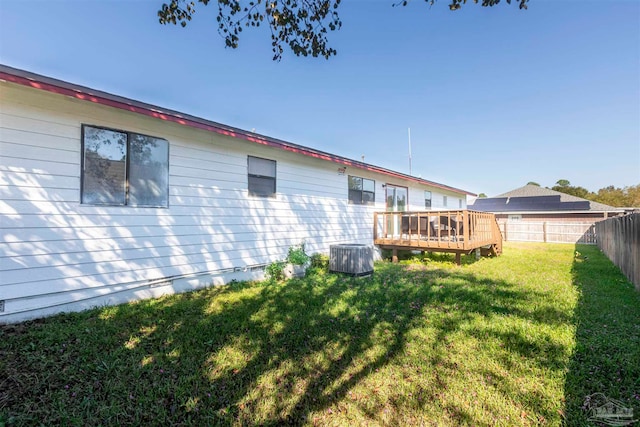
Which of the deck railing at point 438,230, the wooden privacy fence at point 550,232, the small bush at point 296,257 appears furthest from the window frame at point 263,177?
the wooden privacy fence at point 550,232

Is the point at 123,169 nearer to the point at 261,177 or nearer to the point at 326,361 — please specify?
the point at 261,177

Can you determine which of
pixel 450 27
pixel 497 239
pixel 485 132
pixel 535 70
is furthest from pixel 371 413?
pixel 485 132

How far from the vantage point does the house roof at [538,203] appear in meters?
26.4

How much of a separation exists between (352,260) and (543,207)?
3041 cm

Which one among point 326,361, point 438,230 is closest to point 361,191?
point 438,230

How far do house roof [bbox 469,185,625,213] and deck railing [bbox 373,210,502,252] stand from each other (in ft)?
72.4

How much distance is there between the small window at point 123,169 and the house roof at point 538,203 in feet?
104

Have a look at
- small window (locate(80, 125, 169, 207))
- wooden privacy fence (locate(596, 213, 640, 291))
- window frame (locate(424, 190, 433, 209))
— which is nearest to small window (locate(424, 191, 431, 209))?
window frame (locate(424, 190, 433, 209))

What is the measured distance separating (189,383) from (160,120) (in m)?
4.36

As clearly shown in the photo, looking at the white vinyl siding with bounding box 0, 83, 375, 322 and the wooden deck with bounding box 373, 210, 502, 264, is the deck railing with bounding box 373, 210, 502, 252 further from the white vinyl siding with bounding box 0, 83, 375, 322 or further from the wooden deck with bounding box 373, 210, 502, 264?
the white vinyl siding with bounding box 0, 83, 375, 322

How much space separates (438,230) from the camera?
329 inches

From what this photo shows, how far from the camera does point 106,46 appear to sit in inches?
276

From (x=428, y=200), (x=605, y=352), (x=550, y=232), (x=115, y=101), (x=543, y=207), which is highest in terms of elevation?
(x=115, y=101)

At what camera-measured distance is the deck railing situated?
837 centimetres
